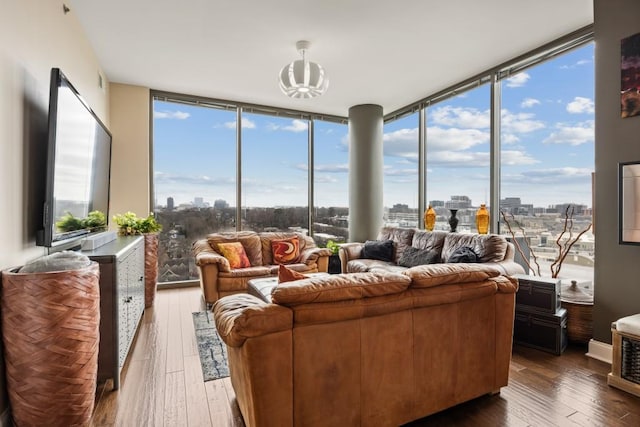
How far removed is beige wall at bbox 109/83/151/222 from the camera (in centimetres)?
475

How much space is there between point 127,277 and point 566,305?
374 centimetres

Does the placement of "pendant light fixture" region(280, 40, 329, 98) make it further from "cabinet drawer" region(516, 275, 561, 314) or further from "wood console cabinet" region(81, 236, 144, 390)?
"cabinet drawer" region(516, 275, 561, 314)

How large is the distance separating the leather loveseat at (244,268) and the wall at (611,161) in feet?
10.2

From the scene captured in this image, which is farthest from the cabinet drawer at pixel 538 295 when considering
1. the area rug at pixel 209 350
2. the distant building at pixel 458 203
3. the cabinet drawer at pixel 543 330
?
the area rug at pixel 209 350

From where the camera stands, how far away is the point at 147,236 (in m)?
4.00

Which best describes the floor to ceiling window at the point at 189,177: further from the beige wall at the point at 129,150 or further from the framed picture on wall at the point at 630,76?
the framed picture on wall at the point at 630,76

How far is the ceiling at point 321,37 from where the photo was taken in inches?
117

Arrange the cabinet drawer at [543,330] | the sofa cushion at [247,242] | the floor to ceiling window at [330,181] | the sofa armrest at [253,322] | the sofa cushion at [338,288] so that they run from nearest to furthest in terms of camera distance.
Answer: the sofa armrest at [253,322]
the sofa cushion at [338,288]
the cabinet drawer at [543,330]
the sofa cushion at [247,242]
the floor to ceiling window at [330,181]

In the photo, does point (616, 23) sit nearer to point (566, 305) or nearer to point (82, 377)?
point (566, 305)

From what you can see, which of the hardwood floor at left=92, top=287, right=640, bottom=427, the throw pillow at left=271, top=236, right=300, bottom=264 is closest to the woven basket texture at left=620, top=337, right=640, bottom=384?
the hardwood floor at left=92, top=287, right=640, bottom=427

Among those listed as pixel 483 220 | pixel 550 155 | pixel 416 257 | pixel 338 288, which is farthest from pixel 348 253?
pixel 338 288

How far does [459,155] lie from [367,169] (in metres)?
1.51

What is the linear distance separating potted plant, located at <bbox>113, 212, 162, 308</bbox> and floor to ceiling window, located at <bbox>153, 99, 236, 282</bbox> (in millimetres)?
1122

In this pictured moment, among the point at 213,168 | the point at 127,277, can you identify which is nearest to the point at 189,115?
the point at 213,168
